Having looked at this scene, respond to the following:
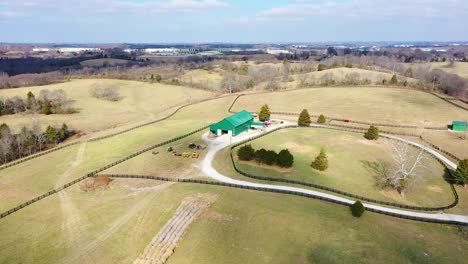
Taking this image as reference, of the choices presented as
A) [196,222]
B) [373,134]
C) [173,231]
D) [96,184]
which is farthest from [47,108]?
[373,134]

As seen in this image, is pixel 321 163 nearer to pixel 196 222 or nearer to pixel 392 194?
pixel 392 194

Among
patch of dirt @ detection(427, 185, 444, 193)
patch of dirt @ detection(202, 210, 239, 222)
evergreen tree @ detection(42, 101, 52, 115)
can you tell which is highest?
evergreen tree @ detection(42, 101, 52, 115)

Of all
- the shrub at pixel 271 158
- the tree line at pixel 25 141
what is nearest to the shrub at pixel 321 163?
the shrub at pixel 271 158

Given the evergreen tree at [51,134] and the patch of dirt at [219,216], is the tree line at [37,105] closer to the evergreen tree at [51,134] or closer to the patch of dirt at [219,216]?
the evergreen tree at [51,134]

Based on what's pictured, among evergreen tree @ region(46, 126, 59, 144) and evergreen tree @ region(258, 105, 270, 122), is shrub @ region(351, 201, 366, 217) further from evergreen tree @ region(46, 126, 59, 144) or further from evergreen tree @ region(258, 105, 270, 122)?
evergreen tree @ region(46, 126, 59, 144)

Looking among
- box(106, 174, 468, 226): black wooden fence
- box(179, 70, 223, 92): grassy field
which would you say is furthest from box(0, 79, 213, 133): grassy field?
box(106, 174, 468, 226): black wooden fence

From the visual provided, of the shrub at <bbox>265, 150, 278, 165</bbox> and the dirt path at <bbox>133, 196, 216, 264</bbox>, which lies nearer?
the dirt path at <bbox>133, 196, 216, 264</bbox>
